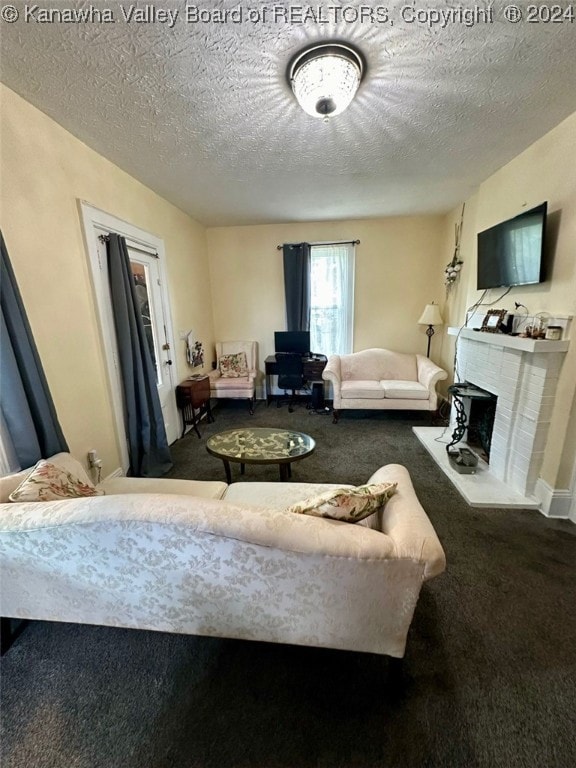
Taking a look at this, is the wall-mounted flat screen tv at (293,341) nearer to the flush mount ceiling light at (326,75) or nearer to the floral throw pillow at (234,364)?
the floral throw pillow at (234,364)

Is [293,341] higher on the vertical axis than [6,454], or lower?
higher

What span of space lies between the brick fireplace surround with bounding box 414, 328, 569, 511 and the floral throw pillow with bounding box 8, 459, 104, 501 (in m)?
2.52

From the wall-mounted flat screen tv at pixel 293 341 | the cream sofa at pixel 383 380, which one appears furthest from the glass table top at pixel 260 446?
the wall-mounted flat screen tv at pixel 293 341

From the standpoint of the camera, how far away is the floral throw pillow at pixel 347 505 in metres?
1.11

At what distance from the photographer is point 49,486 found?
4.26ft

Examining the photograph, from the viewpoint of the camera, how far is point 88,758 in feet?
3.24

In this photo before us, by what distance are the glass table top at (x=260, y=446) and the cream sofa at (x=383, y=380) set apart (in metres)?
1.53

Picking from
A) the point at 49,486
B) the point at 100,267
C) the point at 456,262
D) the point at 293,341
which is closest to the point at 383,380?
the point at 293,341

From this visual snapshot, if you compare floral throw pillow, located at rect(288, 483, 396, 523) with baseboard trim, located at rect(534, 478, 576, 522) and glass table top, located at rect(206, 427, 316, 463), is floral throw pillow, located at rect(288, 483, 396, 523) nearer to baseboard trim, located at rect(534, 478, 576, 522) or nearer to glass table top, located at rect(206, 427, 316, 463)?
glass table top, located at rect(206, 427, 316, 463)

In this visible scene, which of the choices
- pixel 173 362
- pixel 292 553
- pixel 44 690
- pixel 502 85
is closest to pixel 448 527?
pixel 292 553

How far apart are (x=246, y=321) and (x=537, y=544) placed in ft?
13.6

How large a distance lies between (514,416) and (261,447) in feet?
6.49

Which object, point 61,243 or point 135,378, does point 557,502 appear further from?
point 61,243

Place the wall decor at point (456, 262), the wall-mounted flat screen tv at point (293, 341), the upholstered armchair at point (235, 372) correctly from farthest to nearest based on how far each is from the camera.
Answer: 1. the wall-mounted flat screen tv at point (293, 341)
2. the upholstered armchair at point (235, 372)
3. the wall decor at point (456, 262)
